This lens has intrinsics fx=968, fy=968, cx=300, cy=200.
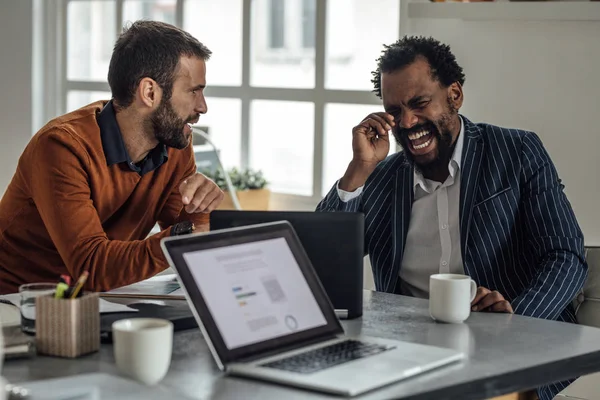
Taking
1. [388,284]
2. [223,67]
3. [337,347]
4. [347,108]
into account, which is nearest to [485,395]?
[337,347]

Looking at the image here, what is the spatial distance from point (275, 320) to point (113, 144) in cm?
116

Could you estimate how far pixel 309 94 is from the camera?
14.8ft

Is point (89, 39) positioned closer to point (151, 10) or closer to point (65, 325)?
point (151, 10)

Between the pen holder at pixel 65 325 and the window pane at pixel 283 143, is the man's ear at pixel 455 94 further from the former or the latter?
the window pane at pixel 283 143

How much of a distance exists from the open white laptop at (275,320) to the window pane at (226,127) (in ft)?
9.83

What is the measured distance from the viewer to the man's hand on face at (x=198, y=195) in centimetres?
263

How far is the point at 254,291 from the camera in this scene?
1.78 metres

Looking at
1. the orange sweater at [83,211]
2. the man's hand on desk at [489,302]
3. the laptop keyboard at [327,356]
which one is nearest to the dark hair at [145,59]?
the orange sweater at [83,211]

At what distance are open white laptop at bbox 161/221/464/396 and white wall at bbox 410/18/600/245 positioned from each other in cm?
191

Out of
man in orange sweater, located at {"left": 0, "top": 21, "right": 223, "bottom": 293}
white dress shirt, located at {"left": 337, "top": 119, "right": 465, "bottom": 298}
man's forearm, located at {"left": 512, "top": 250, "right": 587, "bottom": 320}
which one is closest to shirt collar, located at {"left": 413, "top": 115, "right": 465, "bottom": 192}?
white dress shirt, located at {"left": 337, "top": 119, "right": 465, "bottom": 298}

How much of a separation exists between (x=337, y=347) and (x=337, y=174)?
2725 millimetres

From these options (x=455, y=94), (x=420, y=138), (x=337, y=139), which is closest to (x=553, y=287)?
(x=420, y=138)

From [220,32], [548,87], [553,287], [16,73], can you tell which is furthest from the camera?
[16,73]

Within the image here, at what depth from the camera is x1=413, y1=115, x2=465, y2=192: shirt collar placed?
9.12ft
